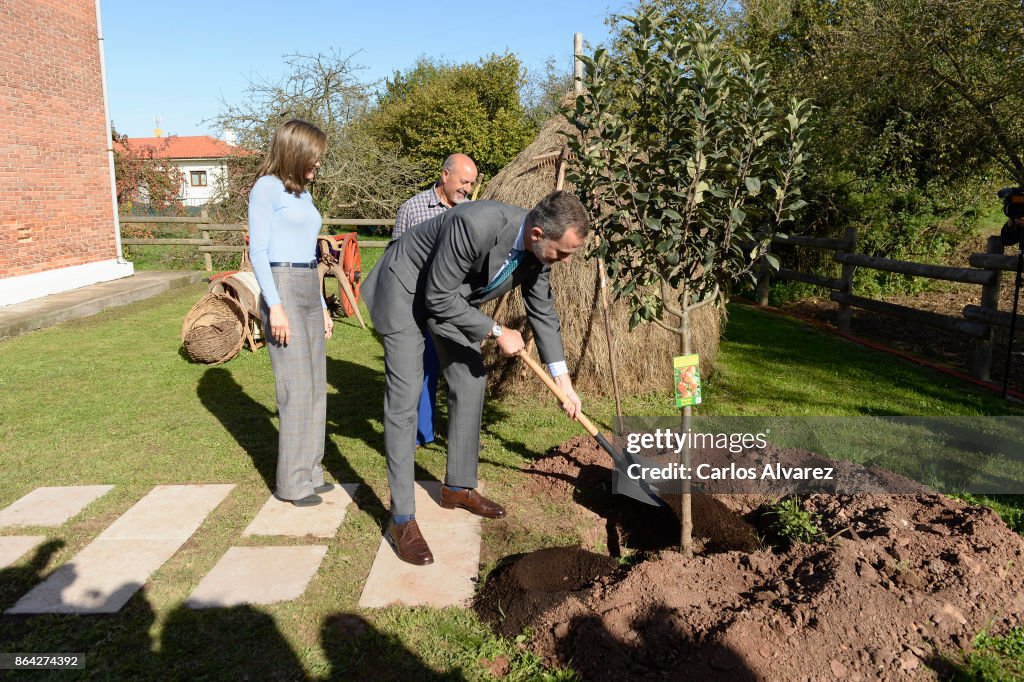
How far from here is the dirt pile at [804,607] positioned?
8.43 feet

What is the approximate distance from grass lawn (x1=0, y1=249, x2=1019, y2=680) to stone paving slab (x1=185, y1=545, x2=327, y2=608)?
6 centimetres

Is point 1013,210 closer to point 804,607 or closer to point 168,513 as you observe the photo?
point 804,607

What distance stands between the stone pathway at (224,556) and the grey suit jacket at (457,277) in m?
1.11

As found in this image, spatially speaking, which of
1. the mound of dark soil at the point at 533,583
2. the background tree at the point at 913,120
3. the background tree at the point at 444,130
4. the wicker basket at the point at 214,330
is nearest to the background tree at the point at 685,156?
the mound of dark soil at the point at 533,583

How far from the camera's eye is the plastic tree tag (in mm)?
3359

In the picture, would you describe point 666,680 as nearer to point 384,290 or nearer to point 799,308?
point 384,290

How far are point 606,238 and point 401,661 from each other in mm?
2079

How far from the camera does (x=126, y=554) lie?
3570 millimetres

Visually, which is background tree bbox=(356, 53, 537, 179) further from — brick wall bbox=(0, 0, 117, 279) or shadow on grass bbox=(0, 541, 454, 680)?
shadow on grass bbox=(0, 541, 454, 680)

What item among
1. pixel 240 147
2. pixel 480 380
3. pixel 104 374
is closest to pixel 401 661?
pixel 480 380

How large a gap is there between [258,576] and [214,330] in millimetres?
5086

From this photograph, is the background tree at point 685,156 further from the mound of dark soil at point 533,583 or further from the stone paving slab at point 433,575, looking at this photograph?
the stone paving slab at point 433,575

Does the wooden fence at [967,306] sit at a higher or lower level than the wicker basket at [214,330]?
higher

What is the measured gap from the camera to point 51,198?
39.9 feet
